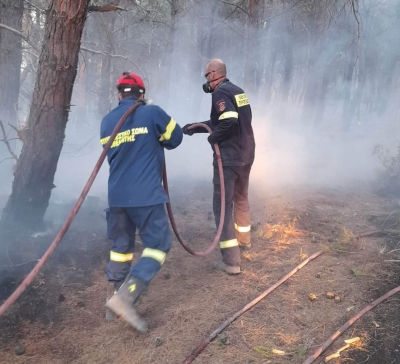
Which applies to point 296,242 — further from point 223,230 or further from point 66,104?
point 66,104

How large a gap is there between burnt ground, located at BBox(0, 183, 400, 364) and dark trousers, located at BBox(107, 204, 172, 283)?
440 mm

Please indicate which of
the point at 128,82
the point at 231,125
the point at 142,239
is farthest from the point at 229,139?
the point at 142,239

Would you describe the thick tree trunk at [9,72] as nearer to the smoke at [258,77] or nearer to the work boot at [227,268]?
the smoke at [258,77]

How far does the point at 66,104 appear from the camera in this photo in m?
4.60

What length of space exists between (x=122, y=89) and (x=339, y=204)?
17.6 ft

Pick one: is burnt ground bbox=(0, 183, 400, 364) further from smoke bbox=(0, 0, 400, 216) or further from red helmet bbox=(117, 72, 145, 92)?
smoke bbox=(0, 0, 400, 216)

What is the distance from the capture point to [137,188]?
318cm

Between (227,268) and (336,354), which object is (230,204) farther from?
Result: (336,354)

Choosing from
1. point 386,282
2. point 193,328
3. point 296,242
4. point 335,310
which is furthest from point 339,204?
point 193,328

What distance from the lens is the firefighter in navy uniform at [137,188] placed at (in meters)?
3.18

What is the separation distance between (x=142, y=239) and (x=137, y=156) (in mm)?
729

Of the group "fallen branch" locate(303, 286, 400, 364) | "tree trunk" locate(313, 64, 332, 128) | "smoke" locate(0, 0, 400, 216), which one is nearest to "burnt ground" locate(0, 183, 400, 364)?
"fallen branch" locate(303, 286, 400, 364)

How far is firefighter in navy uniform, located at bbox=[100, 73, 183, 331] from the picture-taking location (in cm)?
318

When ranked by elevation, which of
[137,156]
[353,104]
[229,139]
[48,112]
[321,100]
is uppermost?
[353,104]
